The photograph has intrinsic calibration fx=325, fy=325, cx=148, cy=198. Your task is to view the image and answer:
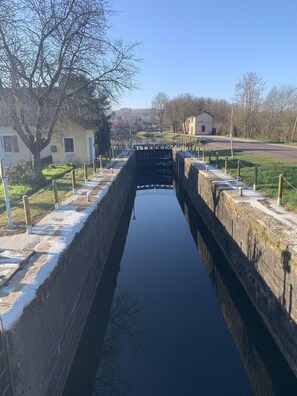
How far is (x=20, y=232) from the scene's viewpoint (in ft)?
25.6

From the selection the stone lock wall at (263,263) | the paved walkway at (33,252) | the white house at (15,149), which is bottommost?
the stone lock wall at (263,263)

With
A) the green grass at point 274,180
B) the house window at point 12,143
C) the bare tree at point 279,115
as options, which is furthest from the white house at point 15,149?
the bare tree at point 279,115

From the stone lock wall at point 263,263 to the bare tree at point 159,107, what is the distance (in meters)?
76.4

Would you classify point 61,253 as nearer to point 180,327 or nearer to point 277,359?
point 180,327

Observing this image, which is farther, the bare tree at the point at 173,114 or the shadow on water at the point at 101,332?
the bare tree at the point at 173,114

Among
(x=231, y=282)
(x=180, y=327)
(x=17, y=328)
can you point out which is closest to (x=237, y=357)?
(x=180, y=327)

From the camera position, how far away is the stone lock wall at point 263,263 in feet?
20.6

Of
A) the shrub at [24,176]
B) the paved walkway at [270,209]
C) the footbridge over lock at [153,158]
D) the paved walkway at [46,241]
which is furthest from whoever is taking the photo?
the footbridge over lock at [153,158]

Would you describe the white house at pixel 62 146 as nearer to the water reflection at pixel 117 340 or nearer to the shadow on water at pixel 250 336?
the shadow on water at pixel 250 336

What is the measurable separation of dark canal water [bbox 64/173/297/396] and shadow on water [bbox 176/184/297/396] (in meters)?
0.02

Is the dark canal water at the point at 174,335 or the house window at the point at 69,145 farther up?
the house window at the point at 69,145

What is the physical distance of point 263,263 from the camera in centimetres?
770

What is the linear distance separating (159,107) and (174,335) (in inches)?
3404

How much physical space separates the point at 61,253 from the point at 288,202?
690 centimetres
